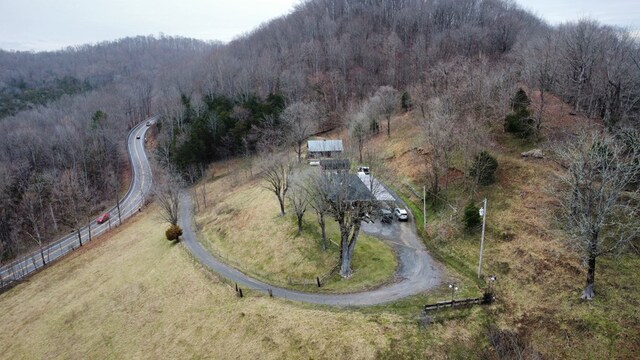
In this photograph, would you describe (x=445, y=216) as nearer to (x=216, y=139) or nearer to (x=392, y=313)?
(x=392, y=313)

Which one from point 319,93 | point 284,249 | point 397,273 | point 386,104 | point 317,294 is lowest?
point 317,294

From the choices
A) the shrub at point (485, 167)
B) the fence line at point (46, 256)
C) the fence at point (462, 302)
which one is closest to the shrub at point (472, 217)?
the shrub at point (485, 167)

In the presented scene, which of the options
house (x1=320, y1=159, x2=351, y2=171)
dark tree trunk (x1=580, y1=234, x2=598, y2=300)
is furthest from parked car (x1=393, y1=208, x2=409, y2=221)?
dark tree trunk (x1=580, y1=234, x2=598, y2=300)

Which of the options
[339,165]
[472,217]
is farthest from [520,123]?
[339,165]

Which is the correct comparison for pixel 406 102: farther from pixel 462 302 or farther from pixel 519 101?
pixel 462 302

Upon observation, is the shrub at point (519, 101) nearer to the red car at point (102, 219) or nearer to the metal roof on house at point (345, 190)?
the metal roof on house at point (345, 190)

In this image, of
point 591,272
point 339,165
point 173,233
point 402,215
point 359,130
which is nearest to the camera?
point 591,272
